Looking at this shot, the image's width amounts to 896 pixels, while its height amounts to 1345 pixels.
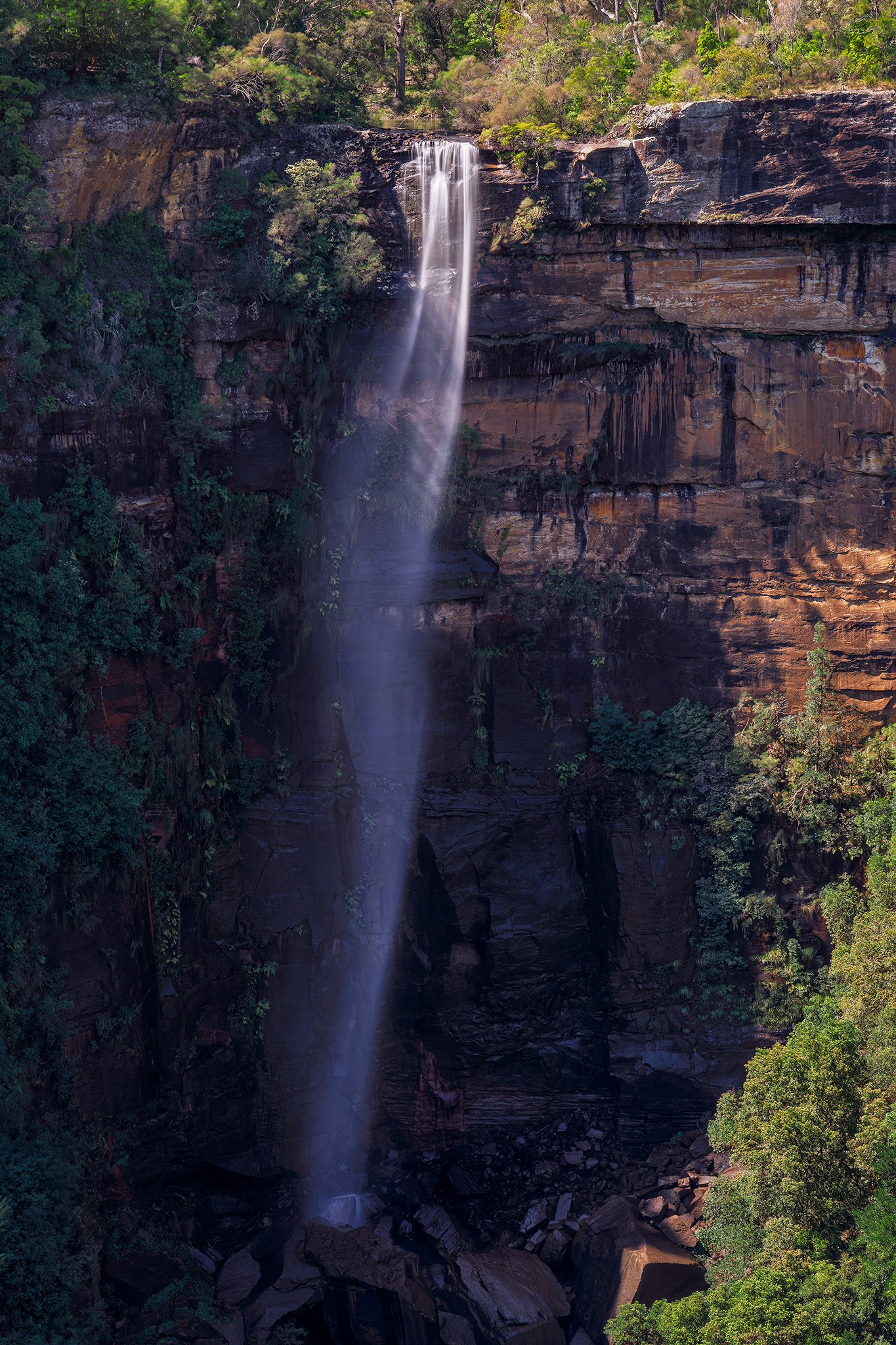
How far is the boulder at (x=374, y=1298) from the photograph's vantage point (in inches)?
602

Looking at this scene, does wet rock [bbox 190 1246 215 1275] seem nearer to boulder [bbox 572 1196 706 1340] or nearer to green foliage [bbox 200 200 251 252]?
boulder [bbox 572 1196 706 1340]

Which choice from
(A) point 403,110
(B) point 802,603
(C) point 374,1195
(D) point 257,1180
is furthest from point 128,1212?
(A) point 403,110

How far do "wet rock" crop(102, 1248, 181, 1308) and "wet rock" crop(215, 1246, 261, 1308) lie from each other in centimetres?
78

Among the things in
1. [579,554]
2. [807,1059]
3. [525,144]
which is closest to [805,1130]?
[807,1059]

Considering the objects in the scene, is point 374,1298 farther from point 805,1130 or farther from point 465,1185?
point 805,1130

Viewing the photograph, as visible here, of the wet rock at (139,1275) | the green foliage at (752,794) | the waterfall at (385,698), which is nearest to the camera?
the wet rock at (139,1275)

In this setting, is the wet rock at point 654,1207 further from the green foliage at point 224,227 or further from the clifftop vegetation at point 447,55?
the clifftop vegetation at point 447,55

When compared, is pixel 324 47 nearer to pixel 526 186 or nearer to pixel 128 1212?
pixel 526 186

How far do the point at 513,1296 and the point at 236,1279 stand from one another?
3.92m

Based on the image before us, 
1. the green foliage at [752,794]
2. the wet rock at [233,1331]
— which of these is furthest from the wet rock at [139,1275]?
the green foliage at [752,794]

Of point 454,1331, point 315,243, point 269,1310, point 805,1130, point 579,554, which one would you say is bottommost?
point 454,1331

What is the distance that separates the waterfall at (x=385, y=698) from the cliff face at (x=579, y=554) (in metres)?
0.31

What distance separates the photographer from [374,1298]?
1535 cm

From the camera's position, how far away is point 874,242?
16516 millimetres
